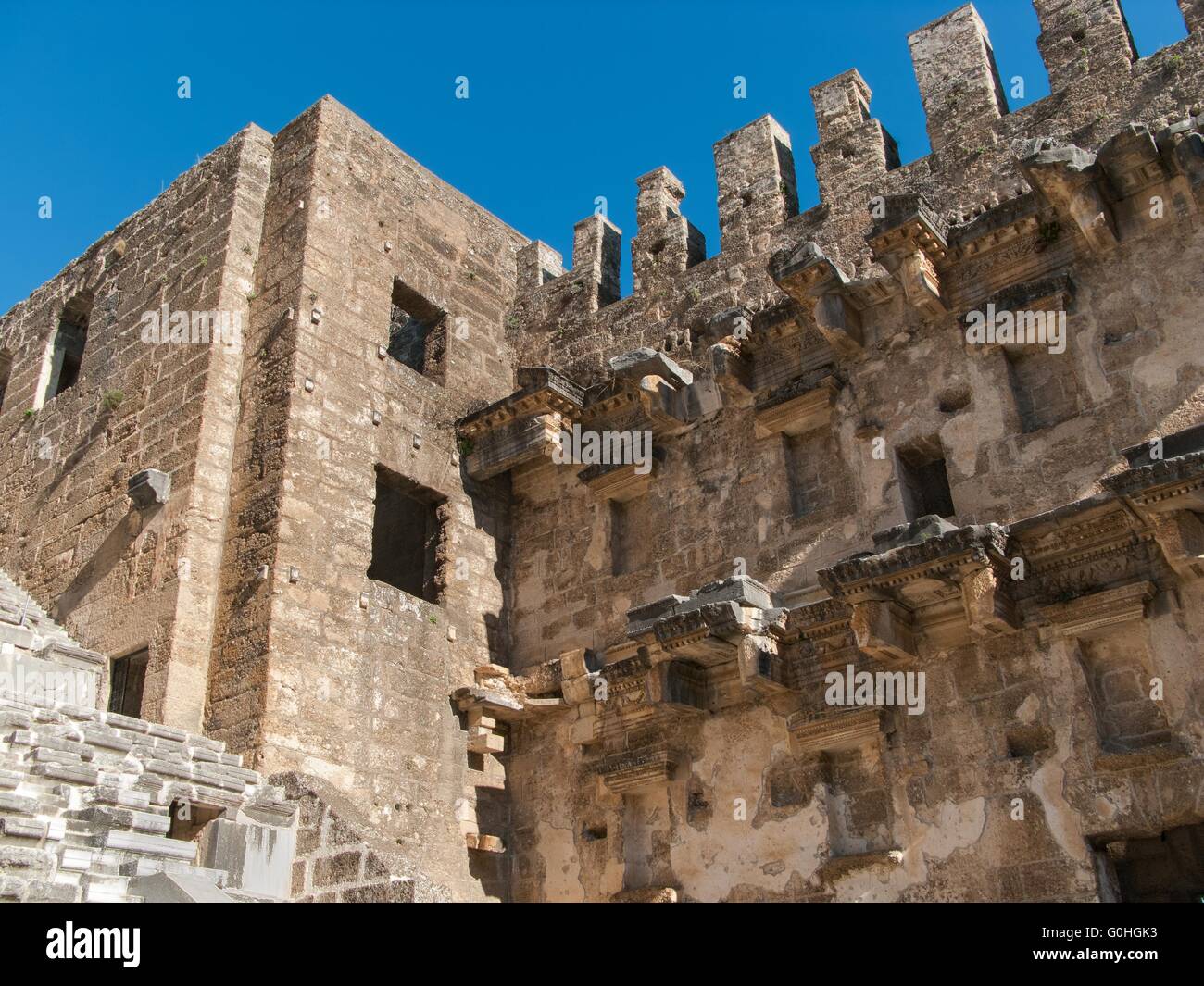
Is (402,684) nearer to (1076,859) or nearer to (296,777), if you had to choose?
(296,777)

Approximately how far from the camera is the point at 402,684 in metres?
9.77

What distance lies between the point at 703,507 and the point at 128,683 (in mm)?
4828

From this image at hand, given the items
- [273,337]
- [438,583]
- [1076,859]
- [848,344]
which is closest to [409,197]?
[273,337]

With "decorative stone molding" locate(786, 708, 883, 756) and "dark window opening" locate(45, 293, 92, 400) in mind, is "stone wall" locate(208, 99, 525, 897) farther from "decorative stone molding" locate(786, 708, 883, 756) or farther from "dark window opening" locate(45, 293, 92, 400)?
"dark window opening" locate(45, 293, 92, 400)

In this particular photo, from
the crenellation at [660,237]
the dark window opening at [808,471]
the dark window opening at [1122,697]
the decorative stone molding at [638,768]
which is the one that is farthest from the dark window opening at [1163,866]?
the crenellation at [660,237]

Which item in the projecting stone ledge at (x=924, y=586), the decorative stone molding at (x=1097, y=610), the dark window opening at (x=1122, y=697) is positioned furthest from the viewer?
the projecting stone ledge at (x=924, y=586)

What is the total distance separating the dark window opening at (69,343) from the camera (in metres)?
13.6

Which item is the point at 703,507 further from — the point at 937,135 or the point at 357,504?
the point at 937,135

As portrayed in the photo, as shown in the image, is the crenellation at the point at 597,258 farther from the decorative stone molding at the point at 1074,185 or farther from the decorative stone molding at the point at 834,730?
the decorative stone molding at the point at 834,730

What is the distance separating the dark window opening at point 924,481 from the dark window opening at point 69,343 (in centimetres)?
915

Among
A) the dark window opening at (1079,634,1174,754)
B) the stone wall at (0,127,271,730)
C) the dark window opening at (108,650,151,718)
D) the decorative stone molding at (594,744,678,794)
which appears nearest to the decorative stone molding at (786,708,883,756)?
the decorative stone molding at (594,744,678,794)

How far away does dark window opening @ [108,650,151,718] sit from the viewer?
9.48 m

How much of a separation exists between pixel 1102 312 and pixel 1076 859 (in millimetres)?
3723

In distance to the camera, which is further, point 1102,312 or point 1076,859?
point 1102,312
